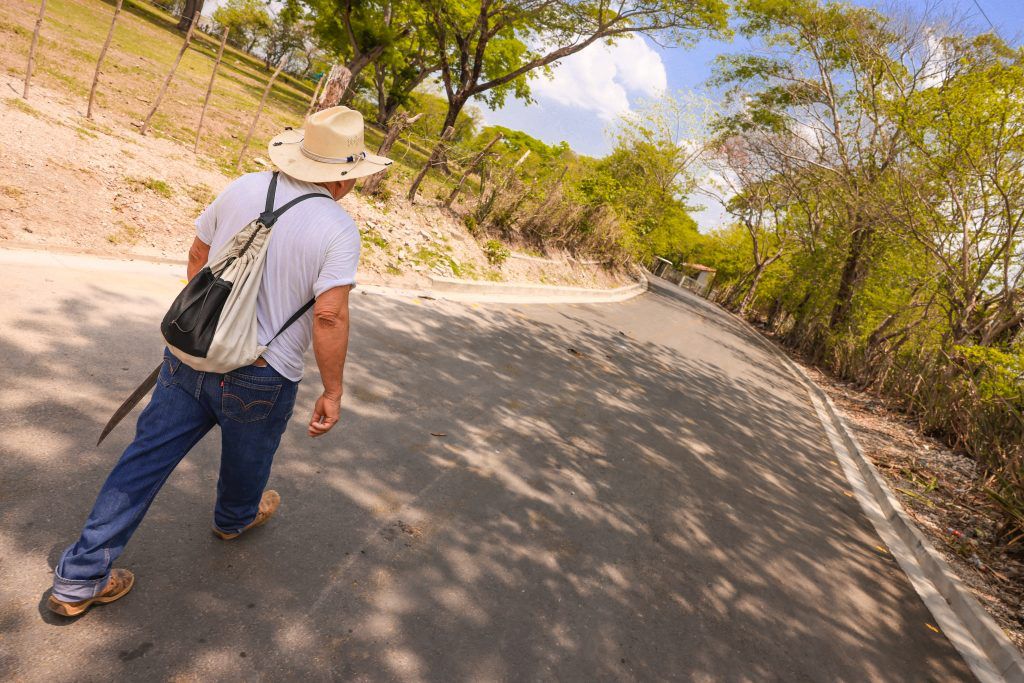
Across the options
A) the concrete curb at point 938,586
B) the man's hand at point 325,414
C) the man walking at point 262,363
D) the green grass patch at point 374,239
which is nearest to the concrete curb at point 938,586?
the concrete curb at point 938,586

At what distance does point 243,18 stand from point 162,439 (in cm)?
7082

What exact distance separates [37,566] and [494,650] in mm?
1969

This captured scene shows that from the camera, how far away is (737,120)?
83.8 ft

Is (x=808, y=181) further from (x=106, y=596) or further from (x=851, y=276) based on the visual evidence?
(x=106, y=596)

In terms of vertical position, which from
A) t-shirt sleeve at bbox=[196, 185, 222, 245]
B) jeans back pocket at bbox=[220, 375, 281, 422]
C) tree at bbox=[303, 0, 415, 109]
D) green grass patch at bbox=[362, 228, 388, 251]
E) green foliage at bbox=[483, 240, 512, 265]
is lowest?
green grass patch at bbox=[362, 228, 388, 251]

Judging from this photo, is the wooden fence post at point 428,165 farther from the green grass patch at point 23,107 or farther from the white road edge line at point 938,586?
the white road edge line at point 938,586

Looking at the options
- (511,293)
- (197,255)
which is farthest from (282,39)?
(197,255)

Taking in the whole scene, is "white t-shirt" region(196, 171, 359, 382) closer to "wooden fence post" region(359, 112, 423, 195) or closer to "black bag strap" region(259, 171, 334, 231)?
"black bag strap" region(259, 171, 334, 231)

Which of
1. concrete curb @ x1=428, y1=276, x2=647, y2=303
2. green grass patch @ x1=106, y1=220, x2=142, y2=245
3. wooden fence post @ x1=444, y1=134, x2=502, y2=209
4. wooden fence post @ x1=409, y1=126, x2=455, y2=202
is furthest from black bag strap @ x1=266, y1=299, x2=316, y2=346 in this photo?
wooden fence post @ x1=444, y1=134, x2=502, y2=209

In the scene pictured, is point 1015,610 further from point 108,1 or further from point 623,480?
point 108,1

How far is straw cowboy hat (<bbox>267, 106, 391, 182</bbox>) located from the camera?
222 cm

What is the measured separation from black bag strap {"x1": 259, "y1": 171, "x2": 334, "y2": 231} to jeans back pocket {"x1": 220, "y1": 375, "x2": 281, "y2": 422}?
0.61m

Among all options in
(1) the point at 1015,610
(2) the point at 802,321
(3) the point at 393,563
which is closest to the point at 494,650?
(3) the point at 393,563

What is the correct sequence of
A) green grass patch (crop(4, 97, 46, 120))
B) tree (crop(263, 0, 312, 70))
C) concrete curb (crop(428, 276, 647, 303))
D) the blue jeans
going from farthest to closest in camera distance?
1. tree (crop(263, 0, 312, 70))
2. concrete curb (crop(428, 276, 647, 303))
3. green grass patch (crop(4, 97, 46, 120))
4. the blue jeans
